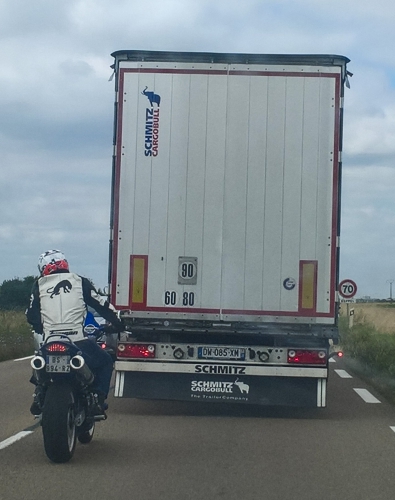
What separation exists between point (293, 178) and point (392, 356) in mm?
8515

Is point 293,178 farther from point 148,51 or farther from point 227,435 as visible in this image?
point 227,435

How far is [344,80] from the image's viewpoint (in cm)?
1084

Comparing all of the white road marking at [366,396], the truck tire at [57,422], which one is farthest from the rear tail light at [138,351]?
the white road marking at [366,396]

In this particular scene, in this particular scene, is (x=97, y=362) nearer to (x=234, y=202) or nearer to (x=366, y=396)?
(x=234, y=202)

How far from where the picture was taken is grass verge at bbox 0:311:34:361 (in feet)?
72.9

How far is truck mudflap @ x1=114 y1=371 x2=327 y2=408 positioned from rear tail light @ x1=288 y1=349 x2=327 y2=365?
19cm

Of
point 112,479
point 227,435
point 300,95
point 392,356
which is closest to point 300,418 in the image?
point 227,435

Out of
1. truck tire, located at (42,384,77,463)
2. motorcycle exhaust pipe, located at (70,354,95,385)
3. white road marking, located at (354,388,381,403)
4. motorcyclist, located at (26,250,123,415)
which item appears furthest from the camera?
white road marking, located at (354,388,381,403)

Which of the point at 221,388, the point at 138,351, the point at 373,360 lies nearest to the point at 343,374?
the point at 373,360

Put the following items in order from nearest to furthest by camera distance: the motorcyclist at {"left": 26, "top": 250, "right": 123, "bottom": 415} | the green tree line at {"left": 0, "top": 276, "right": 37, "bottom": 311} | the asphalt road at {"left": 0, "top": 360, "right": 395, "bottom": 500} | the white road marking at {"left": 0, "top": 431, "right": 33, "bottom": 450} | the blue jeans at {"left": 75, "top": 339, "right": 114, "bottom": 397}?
the asphalt road at {"left": 0, "top": 360, "right": 395, "bottom": 500} < the motorcyclist at {"left": 26, "top": 250, "right": 123, "bottom": 415} < the blue jeans at {"left": 75, "top": 339, "right": 114, "bottom": 397} < the white road marking at {"left": 0, "top": 431, "right": 33, "bottom": 450} < the green tree line at {"left": 0, "top": 276, "right": 37, "bottom": 311}

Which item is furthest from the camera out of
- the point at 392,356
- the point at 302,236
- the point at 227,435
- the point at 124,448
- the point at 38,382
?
the point at 392,356

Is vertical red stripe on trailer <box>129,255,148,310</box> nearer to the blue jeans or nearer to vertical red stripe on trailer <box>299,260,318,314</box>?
vertical red stripe on trailer <box>299,260,318,314</box>

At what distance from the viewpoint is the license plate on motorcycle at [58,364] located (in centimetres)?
773

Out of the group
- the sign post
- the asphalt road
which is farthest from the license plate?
the sign post
